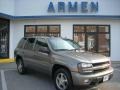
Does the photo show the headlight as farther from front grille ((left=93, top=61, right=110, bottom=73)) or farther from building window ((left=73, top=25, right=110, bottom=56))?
building window ((left=73, top=25, right=110, bottom=56))

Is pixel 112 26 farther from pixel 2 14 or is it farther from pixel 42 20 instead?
pixel 2 14

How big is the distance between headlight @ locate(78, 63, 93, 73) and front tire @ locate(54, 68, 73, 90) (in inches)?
19.5

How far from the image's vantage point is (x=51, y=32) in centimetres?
1814

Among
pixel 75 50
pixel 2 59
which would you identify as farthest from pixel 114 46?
pixel 75 50

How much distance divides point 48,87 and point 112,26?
11120mm

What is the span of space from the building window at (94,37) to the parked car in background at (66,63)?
28.6 feet

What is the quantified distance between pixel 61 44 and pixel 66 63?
1.54 meters

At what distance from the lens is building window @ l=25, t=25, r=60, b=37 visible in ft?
59.3

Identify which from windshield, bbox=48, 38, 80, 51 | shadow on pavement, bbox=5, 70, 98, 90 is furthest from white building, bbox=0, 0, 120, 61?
windshield, bbox=48, 38, 80, 51

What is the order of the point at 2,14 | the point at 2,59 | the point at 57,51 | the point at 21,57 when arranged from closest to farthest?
the point at 57,51 → the point at 21,57 → the point at 2,14 → the point at 2,59

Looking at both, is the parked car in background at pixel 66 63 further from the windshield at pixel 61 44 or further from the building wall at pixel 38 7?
the building wall at pixel 38 7

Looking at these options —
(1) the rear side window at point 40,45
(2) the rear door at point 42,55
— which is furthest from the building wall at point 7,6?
(2) the rear door at point 42,55

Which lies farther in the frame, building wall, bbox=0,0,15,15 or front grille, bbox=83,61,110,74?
building wall, bbox=0,0,15,15

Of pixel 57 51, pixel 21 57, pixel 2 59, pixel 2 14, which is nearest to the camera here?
pixel 57 51
